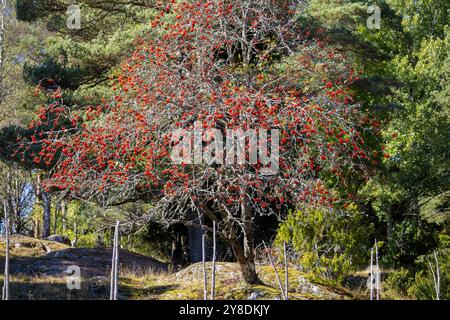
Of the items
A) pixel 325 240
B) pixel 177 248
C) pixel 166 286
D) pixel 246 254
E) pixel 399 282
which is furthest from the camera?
pixel 177 248

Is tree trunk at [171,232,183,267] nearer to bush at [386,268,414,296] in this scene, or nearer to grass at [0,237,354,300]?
grass at [0,237,354,300]

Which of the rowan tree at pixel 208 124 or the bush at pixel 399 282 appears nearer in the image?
the rowan tree at pixel 208 124

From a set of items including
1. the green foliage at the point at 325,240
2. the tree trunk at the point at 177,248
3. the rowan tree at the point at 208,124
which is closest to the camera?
the rowan tree at the point at 208,124

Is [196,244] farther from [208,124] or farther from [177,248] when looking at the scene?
[208,124]

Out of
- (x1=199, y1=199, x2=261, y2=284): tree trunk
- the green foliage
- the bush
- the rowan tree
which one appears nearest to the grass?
(x1=199, y1=199, x2=261, y2=284): tree trunk

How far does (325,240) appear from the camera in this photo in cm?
1068

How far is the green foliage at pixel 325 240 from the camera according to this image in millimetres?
10172

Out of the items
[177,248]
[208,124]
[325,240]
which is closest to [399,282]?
[325,240]

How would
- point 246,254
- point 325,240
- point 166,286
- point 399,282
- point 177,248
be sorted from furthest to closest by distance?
point 177,248 → point 399,282 → point 325,240 → point 166,286 → point 246,254

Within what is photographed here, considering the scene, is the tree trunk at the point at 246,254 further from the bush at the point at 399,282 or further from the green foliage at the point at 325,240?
the bush at the point at 399,282

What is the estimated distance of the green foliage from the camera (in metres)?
10.2

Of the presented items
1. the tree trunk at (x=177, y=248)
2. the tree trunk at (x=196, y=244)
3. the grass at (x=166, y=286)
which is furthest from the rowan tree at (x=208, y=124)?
the tree trunk at (x=177, y=248)
